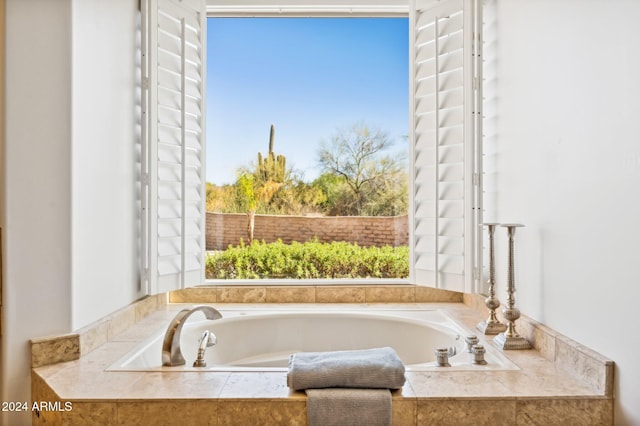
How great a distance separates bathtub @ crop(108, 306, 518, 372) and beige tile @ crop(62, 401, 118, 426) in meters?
0.86

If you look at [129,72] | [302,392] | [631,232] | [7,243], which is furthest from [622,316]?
[129,72]

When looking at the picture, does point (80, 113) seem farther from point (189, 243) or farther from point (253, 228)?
point (253, 228)

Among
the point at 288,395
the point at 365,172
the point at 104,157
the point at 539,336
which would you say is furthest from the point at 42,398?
the point at 365,172

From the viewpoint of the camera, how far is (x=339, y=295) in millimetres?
2879

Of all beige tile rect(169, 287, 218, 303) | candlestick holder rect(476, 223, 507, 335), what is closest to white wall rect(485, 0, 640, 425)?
candlestick holder rect(476, 223, 507, 335)

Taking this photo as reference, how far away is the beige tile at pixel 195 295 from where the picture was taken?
9.37 ft

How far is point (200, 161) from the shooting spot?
2.65 metres

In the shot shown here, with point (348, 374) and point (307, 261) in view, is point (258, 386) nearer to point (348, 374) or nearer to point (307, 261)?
point (348, 374)

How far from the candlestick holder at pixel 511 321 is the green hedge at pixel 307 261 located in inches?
44.2

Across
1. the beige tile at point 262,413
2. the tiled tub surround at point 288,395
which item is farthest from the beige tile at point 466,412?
the beige tile at point 262,413

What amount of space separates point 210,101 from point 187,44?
66cm

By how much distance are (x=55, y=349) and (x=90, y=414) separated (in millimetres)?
454

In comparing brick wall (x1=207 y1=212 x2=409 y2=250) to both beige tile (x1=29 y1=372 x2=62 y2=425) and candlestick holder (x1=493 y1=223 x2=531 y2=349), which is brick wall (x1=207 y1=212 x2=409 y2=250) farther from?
beige tile (x1=29 y1=372 x2=62 y2=425)

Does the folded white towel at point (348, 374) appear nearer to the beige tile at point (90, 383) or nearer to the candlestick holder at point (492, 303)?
the beige tile at point (90, 383)
